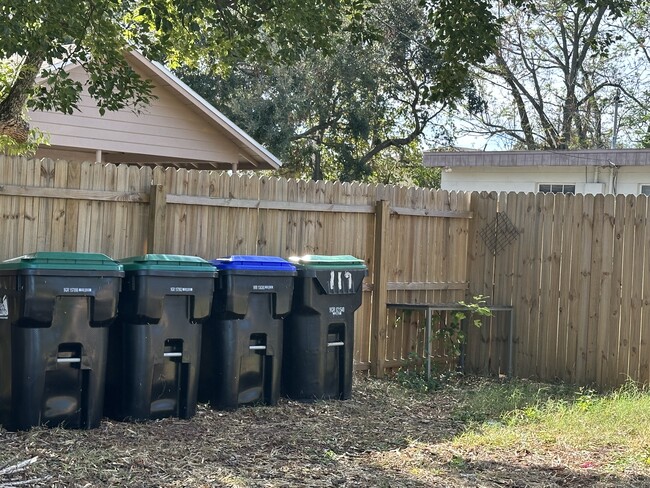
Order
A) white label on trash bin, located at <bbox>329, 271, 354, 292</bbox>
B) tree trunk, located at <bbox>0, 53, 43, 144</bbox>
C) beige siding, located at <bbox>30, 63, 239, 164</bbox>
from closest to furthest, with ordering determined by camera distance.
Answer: white label on trash bin, located at <bbox>329, 271, 354, 292</bbox> → tree trunk, located at <bbox>0, 53, 43, 144</bbox> → beige siding, located at <bbox>30, 63, 239, 164</bbox>

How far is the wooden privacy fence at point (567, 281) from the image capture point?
377 inches

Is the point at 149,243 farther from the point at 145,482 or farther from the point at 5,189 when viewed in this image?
the point at 145,482

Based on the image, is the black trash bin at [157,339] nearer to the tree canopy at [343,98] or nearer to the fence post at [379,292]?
the fence post at [379,292]

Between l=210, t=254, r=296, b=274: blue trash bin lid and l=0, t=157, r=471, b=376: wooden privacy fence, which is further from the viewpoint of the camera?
l=210, t=254, r=296, b=274: blue trash bin lid

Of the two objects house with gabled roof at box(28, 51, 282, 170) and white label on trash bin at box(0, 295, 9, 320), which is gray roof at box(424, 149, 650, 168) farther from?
white label on trash bin at box(0, 295, 9, 320)

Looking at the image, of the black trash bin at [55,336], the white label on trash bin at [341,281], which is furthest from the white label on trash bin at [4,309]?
the white label on trash bin at [341,281]

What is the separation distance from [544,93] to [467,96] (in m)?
4.30

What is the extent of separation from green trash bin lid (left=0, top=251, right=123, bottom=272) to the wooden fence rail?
883 mm

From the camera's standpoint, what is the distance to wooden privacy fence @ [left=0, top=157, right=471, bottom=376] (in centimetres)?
716

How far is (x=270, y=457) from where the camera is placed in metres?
6.12

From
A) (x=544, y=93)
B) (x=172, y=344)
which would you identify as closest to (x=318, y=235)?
(x=172, y=344)

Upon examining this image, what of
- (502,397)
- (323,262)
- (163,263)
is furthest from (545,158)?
(163,263)

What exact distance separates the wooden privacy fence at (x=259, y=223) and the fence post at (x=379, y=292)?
0.01m

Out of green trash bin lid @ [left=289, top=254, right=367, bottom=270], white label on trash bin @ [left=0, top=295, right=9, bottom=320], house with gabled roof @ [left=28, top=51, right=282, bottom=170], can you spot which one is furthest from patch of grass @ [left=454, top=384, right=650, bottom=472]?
house with gabled roof @ [left=28, top=51, right=282, bottom=170]
